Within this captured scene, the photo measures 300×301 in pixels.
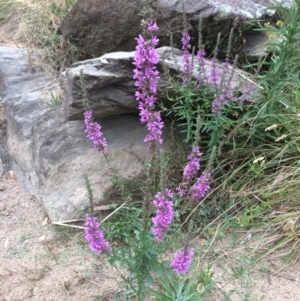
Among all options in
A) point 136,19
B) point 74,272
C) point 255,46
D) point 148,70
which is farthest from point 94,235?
point 255,46

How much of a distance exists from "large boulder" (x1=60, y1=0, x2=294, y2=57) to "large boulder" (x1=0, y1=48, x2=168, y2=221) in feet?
2.26

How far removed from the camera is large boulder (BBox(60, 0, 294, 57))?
369 cm

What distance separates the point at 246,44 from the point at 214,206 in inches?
58.7

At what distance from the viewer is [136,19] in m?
3.89

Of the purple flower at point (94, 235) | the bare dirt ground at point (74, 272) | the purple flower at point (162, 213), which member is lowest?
the bare dirt ground at point (74, 272)

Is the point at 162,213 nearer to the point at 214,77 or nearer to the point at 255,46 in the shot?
the point at 214,77

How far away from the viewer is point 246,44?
3.96m

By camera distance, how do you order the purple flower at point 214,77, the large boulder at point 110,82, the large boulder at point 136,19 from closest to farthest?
the purple flower at point 214,77 < the large boulder at point 110,82 < the large boulder at point 136,19

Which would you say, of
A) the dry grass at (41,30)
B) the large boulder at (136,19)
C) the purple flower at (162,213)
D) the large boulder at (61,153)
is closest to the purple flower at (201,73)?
the large boulder at (136,19)

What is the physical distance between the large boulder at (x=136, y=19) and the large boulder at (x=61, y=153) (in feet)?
2.26

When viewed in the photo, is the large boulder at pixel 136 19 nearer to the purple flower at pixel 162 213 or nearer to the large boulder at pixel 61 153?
the large boulder at pixel 61 153

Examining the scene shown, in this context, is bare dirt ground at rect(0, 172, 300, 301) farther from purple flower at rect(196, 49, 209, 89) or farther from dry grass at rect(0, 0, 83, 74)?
dry grass at rect(0, 0, 83, 74)

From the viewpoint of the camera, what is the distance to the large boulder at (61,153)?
3.44 m

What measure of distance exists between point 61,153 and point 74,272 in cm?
100
